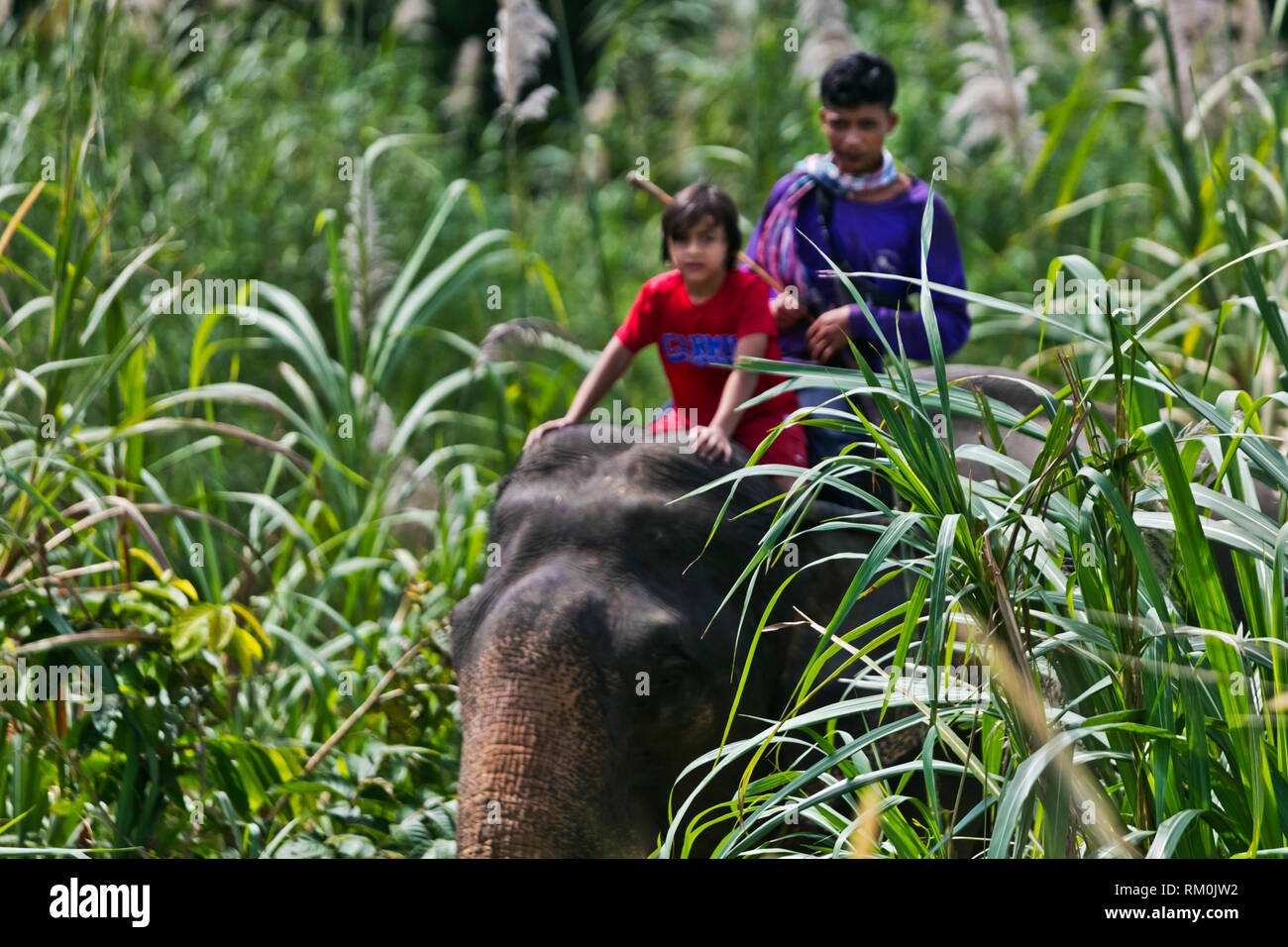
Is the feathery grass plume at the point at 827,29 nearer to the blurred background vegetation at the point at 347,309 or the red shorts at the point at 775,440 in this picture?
the blurred background vegetation at the point at 347,309

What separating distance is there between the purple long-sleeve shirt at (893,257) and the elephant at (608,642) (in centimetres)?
52

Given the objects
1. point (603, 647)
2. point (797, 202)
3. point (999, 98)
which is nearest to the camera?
point (603, 647)

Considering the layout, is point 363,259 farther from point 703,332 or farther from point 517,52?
point 703,332

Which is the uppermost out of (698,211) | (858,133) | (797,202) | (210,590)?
(858,133)

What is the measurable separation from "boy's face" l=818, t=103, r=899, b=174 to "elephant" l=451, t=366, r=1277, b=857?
785 mm

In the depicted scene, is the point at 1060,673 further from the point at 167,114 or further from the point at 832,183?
the point at 167,114

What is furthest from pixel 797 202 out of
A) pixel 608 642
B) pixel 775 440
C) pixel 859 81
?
pixel 608 642

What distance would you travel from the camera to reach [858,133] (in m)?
3.04

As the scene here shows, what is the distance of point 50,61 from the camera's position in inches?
243

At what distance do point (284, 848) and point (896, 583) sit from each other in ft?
4.35

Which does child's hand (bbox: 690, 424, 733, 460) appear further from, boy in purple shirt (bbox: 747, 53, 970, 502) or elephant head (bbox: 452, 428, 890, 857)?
boy in purple shirt (bbox: 747, 53, 970, 502)

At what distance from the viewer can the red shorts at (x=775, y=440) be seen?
2.73m

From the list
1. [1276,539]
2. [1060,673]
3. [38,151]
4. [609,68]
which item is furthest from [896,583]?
[609,68]

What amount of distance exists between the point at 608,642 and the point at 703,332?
29.1 inches
